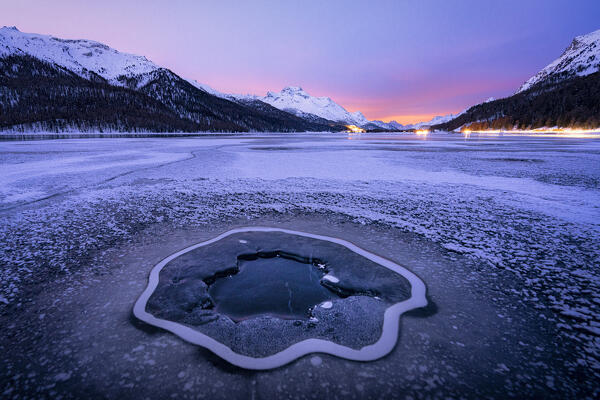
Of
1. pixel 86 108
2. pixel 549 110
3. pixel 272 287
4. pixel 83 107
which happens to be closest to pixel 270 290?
pixel 272 287

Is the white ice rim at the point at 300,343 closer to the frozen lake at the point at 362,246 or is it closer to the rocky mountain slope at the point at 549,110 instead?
the frozen lake at the point at 362,246

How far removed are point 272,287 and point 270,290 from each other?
75 mm

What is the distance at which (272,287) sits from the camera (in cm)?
329

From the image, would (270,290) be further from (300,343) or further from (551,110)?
(551,110)

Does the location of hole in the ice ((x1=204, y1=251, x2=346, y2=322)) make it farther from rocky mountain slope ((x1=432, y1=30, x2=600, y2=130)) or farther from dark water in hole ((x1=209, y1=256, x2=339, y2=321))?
rocky mountain slope ((x1=432, y1=30, x2=600, y2=130))

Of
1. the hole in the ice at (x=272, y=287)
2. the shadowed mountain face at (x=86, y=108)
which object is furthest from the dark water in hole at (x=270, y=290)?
the shadowed mountain face at (x=86, y=108)

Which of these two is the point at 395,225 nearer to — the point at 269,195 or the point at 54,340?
the point at 269,195

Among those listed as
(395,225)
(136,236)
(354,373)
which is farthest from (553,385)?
(136,236)

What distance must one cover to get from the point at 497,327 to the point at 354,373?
1464 millimetres

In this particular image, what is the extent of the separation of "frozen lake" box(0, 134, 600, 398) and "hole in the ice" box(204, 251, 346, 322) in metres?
0.68

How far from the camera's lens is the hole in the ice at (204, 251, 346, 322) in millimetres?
2879

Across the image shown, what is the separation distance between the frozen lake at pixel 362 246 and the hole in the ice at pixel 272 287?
2.23 feet

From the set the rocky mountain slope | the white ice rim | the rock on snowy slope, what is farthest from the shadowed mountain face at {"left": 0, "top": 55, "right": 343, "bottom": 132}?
the white ice rim

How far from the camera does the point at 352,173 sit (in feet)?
36.0
